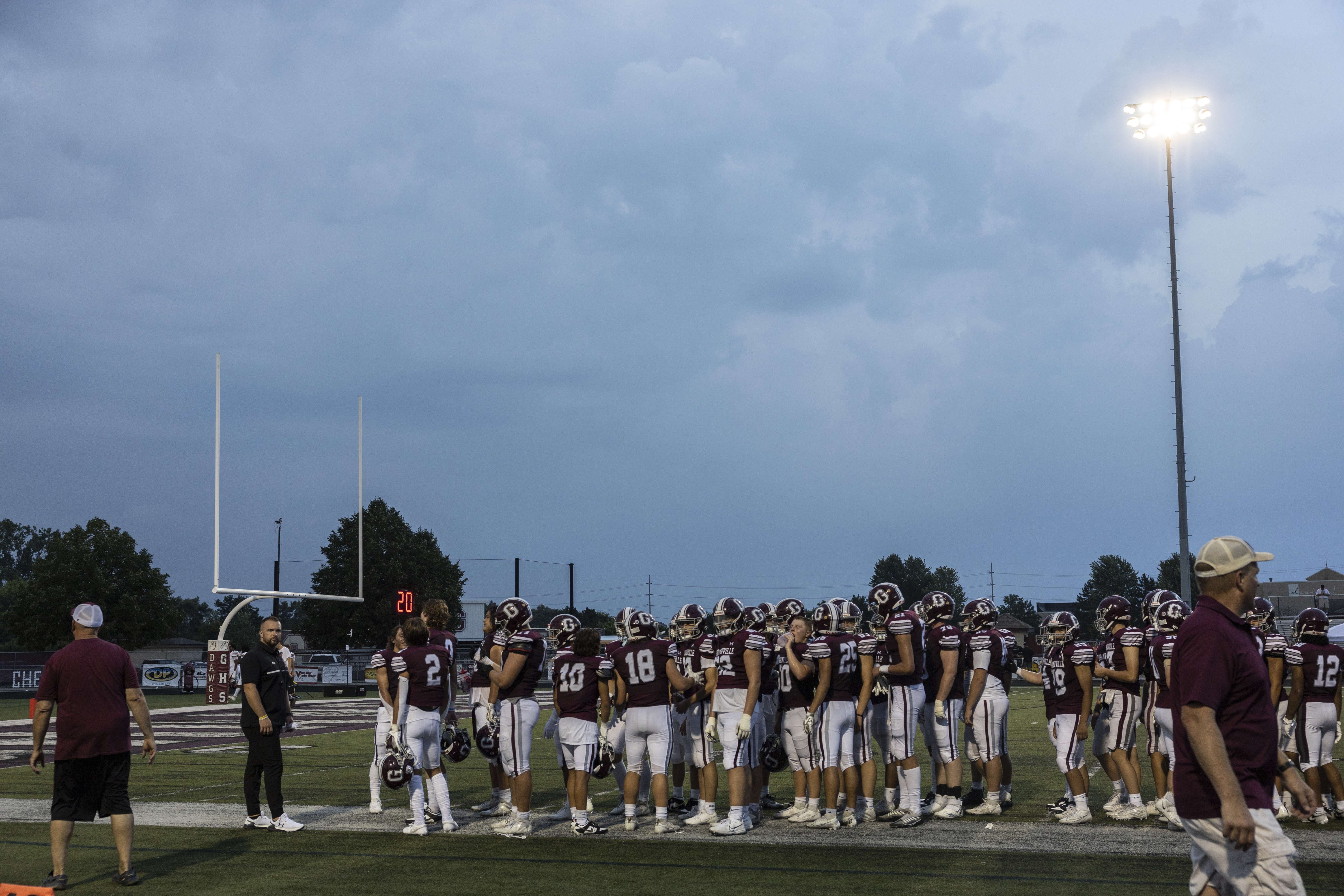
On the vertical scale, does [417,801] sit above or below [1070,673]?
below

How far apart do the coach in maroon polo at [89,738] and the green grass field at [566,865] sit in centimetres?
59

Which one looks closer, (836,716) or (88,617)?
(88,617)

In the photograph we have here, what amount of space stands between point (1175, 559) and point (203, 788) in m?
75.8

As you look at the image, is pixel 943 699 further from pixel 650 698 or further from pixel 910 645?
pixel 650 698

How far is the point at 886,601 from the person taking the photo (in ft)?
35.8

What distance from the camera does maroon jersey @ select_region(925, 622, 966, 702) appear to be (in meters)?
10.6

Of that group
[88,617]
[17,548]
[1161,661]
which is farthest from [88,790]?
[17,548]

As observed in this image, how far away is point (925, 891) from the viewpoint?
7777mm

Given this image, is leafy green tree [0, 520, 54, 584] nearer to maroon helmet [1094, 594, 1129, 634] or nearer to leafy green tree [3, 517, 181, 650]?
leafy green tree [3, 517, 181, 650]

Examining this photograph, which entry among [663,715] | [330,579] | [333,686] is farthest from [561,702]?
[330,579]

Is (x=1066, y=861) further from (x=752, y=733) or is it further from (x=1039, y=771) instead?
(x=1039, y=771)

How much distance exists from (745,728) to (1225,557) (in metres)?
6.24

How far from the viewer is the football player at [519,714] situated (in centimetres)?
1018

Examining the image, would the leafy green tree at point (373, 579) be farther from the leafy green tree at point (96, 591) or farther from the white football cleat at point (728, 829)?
the white football cleat at point (728, 829)
